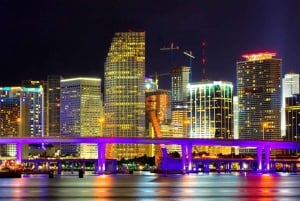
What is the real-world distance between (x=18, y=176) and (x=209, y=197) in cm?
9757

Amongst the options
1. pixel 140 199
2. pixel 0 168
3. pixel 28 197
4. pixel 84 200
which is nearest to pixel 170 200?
pixel 140 199

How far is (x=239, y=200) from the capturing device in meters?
75.0

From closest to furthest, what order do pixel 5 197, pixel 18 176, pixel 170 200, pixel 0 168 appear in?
pixel 170 200 → pixel 5 197 → pixel 18 176 → pixel 0 168

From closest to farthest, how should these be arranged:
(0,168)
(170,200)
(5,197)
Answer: (170,200) → (5,197) → (0,168)

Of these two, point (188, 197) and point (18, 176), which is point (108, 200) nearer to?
point (188, 197)

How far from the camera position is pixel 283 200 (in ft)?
248

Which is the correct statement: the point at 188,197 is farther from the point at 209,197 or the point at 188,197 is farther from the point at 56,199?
the point at 56,199

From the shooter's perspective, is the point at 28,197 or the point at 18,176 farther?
the point at 18,176

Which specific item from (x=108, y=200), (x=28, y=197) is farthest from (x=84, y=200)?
(x=28, y=197)

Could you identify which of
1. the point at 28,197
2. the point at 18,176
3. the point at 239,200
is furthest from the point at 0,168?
the point at 239,200

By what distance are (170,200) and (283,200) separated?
36.4 feet

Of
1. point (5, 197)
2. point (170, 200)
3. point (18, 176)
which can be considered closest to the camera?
point (170, 200)

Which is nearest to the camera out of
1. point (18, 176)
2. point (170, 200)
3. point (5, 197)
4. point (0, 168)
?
point (170, 200)

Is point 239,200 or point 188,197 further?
point 188,197
